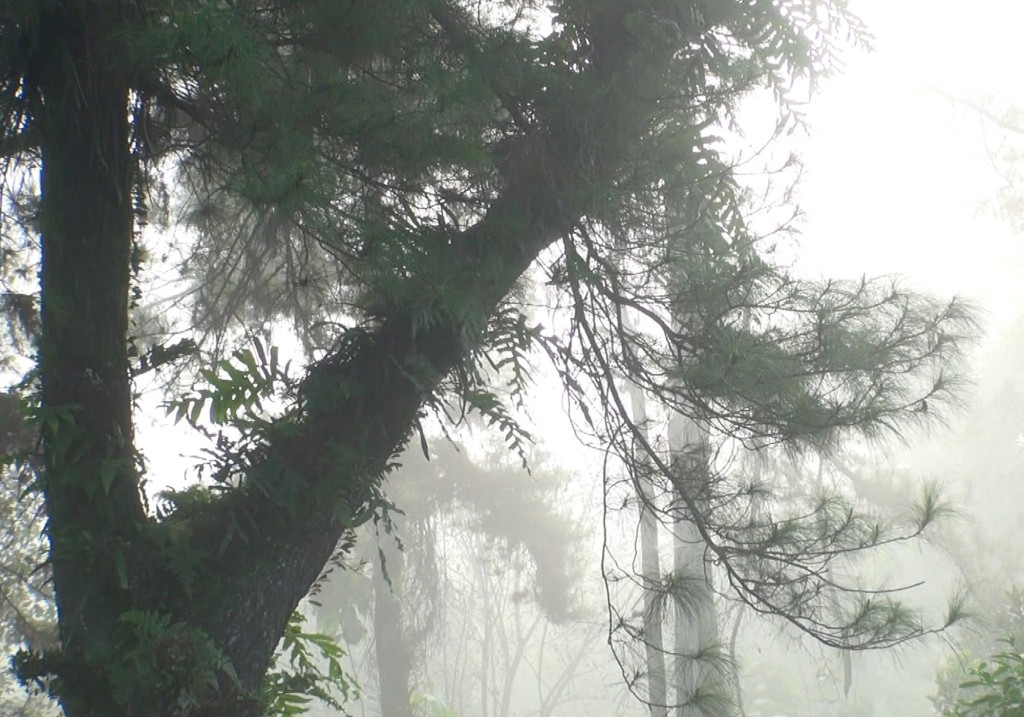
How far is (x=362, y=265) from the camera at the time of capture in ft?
9.25

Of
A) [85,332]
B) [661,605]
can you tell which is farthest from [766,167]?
[85,332]

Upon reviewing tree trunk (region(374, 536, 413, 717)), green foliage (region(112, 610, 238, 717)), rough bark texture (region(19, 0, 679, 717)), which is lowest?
Answer: green foliage (region(112, 610, 238, 717))

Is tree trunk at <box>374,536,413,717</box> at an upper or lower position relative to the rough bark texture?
upper

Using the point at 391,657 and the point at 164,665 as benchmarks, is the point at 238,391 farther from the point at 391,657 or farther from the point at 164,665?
the point at 391,657

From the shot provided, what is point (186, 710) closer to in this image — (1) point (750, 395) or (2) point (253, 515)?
(2) point (253, 515)

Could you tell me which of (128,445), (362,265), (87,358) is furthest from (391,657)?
(362,265)

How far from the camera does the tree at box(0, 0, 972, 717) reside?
9.12ft

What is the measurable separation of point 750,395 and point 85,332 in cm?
240

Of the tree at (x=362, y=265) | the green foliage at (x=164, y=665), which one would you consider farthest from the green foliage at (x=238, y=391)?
the green foliage at (x=164, y=665)

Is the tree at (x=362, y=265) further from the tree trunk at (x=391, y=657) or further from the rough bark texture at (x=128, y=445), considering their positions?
the tree trunk at (x=391, y=657)

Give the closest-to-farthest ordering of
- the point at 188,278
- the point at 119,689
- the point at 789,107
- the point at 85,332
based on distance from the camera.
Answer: the point at 119,689
the point at 85,332
the point at 789,107
the point at 188,278

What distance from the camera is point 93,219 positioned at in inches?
120

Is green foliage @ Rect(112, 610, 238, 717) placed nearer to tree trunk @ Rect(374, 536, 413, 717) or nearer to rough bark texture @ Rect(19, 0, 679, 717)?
rough bark texture @ Rect(19, 0, 679, 717)

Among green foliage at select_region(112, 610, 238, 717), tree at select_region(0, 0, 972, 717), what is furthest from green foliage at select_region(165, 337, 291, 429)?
green foliage at select_region(112, 610, 238, 717)
